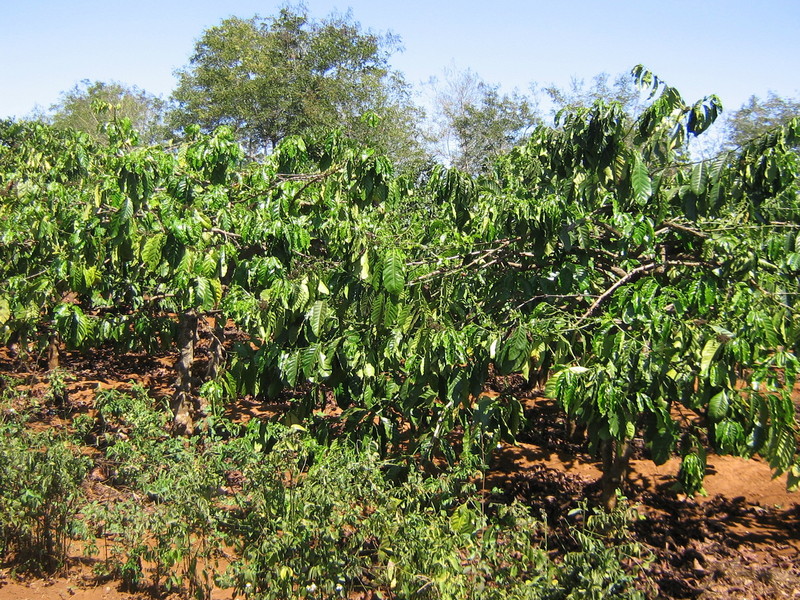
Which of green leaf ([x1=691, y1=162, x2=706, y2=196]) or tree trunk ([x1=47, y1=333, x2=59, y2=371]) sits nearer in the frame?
green leaf ([x1=691, y1=162, x2=706, y2=196])

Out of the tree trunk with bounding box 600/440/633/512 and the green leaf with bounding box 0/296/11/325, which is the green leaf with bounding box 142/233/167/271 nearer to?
the green leaf with bounding box 0/296/11/325

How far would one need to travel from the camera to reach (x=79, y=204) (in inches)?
185

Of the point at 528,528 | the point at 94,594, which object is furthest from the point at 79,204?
the point at 528,528

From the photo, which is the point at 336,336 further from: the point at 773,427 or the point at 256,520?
the point at 773,427

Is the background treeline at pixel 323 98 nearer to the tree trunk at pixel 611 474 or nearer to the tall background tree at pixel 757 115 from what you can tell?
the tall background tree at pixel 757 115

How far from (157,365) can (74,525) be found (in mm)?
5660

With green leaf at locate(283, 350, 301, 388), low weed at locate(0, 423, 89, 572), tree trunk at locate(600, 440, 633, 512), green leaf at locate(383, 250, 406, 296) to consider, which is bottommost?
low weed at locate(0, 423, 89, 572)

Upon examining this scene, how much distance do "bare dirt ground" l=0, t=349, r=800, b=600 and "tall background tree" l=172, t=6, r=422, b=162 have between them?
13.5 metres

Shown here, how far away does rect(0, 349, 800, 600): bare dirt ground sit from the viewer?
4.05 m

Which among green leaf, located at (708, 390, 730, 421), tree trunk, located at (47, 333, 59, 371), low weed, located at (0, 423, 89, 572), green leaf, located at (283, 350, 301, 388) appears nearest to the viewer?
green leaf, located at (708, 390, 730, 421)

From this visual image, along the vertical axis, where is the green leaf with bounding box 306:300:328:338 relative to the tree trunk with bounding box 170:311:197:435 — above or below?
above

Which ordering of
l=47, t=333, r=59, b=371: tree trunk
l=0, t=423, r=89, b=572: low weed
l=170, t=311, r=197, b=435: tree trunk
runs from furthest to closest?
l=47, t=333, r=59, b=371: tree trunk
l=170, t=311, r=197, b=435: tree trunk
l=0, t=423, r=89, b=572: low weed

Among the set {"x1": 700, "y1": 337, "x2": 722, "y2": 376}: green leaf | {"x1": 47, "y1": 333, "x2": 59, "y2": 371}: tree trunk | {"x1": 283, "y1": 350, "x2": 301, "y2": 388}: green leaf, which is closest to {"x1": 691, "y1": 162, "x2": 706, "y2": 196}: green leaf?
{"x1": 700, "y1": 337, "x2": 722, "y2": 376}: green leaf

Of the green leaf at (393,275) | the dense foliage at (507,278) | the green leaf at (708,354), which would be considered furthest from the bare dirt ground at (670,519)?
the green leaf at (393,275)
